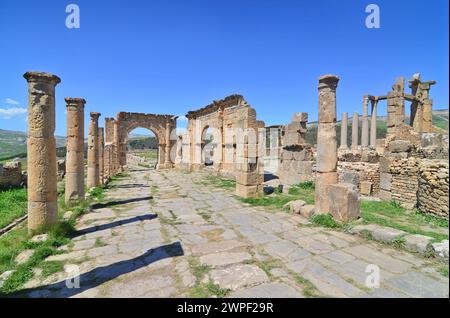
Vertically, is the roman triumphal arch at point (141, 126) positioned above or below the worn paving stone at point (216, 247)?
above

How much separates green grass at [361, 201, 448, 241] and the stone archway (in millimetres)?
17197

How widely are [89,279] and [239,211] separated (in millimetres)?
4237

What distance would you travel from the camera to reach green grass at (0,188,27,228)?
671cm

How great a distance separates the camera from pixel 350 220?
543 centimetres

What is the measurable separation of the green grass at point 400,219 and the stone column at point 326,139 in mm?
1015

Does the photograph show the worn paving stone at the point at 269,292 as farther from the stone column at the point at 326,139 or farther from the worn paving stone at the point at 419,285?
the stone column at the point at 326,139

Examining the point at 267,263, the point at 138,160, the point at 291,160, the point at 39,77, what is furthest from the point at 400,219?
the point at 138,160

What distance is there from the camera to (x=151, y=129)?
2161cm

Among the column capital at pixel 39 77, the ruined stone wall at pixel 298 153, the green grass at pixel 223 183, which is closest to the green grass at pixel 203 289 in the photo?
the column capital at pixel 39 77

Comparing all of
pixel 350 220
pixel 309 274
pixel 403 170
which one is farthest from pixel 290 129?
pixel 309 274

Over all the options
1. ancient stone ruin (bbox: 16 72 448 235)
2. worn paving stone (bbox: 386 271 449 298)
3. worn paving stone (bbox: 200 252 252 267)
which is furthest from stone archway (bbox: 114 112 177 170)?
worn paving stone (bbox: 386 271 449 298)

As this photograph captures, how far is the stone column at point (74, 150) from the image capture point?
752 centimetres

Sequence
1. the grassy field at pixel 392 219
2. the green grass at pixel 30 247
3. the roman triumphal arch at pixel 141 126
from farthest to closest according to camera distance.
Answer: the roman triumphal arch at pixel 141 126 → the grassy field at pixel 392 219 → the green grass at pixel 30 247

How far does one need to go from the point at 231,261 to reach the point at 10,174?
43.3 ft
